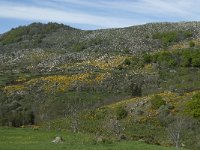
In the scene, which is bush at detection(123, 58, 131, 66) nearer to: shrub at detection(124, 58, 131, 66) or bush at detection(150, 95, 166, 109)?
shrub at detection(124, 58, 131, 66)

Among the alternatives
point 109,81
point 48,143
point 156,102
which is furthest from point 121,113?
point 48,143

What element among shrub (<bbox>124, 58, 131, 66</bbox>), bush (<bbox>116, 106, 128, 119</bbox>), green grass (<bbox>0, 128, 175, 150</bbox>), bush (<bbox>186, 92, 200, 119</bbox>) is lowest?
bush (<bbox>116, 106, 128, 119</bbox>)

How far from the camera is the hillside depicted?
60.2 meters

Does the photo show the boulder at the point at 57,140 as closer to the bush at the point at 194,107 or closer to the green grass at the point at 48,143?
the green grass at the point at 48,143

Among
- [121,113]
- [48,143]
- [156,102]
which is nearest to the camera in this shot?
[48,143]

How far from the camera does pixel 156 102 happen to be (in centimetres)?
6550

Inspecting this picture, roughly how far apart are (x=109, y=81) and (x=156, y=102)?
28.2 meters

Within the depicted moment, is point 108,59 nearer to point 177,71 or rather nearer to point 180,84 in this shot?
point 177,71

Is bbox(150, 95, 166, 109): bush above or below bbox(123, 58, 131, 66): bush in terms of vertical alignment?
below

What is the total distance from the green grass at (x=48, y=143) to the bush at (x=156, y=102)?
31457 millimetres

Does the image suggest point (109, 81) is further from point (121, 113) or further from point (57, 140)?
point (57, 140)

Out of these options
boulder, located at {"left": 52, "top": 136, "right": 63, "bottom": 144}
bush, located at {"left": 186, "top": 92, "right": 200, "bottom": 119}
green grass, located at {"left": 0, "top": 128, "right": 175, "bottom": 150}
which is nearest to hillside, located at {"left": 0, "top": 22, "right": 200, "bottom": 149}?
bush, located at {"left": 186, "top": 92, "right": 200, "bottom": 119}

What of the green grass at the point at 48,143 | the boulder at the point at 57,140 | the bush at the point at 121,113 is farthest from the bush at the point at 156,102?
the boulder at the point at 57,140

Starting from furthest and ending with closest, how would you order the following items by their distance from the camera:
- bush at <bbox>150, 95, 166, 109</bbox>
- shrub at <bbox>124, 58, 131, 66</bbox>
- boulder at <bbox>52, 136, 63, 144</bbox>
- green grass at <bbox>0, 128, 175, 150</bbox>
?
shrub at <bbox>124, 58, 131, 66</bbox> < bush at <bbox>150, 95, 166, 109</bbox> < boulder at <bbox>52, 136, 63, 144</bbox> < green grass at <bbox>0, 128, 175, 150</bbox>
